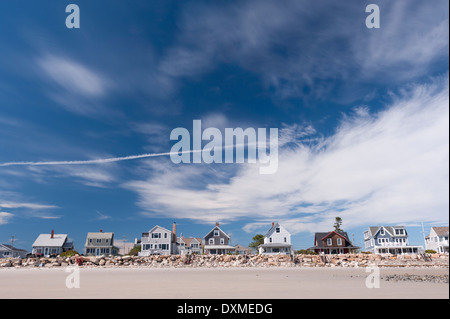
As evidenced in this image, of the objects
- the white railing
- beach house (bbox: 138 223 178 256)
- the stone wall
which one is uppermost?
beach house (bbox: 138 223 178 256)

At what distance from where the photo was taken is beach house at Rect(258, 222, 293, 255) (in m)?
74.8

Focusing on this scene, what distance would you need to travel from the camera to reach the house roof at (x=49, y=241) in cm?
9500

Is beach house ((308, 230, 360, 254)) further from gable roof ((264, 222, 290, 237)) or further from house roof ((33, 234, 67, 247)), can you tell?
house roof ((33, 234, 67, 247))

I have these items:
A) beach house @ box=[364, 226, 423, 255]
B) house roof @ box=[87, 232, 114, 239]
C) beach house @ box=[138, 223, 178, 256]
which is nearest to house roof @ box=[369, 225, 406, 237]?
beach house @ box=[364, 226, 423, 255]

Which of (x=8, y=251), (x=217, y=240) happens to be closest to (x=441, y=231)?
(x=217, y=240)

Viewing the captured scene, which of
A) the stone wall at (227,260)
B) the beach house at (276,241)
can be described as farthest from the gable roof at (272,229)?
the stone wall at (227,260)

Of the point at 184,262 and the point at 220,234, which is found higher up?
the point at 220,234

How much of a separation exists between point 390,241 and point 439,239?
16.1 metres

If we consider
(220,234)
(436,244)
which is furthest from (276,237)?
(436,244)

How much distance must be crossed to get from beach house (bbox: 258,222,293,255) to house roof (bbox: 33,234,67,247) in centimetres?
6514

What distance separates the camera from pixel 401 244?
8419cm

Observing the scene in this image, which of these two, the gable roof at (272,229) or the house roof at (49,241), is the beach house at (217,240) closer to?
the gable roof at (272,229)
